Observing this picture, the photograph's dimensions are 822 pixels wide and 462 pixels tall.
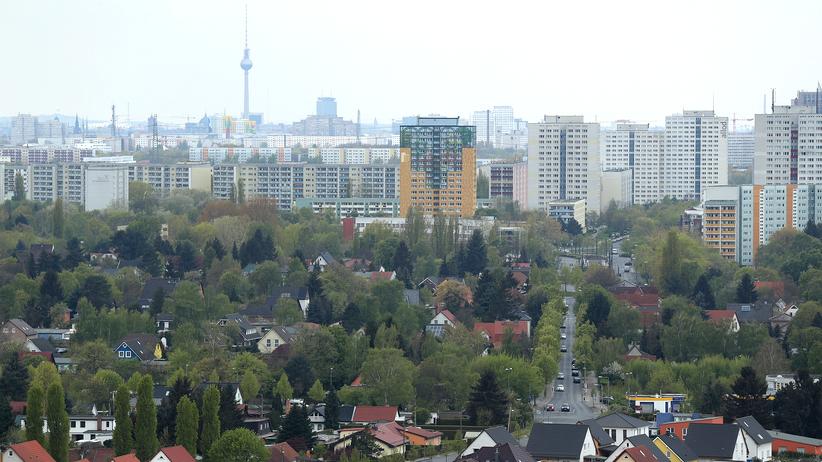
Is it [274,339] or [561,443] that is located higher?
[274,339]

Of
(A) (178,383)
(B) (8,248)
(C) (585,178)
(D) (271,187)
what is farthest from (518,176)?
(A) (178,383)

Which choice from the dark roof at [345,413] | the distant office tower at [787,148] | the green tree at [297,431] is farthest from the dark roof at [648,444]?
the distant office tower at [787,148]

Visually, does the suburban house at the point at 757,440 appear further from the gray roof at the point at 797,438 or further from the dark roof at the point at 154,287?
the dark roof at the point at 154,287

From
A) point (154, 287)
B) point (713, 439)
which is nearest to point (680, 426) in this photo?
point (713, 439)

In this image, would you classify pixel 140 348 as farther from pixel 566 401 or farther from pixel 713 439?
pixel 713 439

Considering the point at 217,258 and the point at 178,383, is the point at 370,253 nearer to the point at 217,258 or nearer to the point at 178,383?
the point at 217,258

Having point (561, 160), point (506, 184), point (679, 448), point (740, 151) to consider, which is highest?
point (740, 151)

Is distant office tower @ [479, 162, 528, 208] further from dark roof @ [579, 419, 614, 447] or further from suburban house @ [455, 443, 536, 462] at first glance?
suburban house @ [455, 443, 536, 462]
